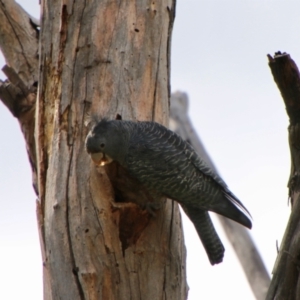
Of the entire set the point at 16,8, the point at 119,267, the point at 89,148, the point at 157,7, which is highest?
the point at 16,8

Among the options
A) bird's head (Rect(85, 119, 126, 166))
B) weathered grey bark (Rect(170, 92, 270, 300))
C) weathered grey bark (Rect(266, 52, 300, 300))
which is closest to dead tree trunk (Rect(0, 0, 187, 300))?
bird's head (Rect(85, 119, 126, 166))

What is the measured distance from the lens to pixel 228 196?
509 cm

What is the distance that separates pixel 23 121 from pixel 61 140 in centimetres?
100

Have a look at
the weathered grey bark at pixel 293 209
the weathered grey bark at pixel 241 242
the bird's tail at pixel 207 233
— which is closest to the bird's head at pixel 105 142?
the bird's tail at pixel 207 233

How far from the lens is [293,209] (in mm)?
3576

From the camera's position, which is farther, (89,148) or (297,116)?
(89,148)

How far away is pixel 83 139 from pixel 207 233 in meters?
1.28

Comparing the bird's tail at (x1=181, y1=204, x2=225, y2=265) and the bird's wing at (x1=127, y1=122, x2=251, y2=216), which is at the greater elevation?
the bird's wing at (x1=127, y1=122, x2=251, y2=216)

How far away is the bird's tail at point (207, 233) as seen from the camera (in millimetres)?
5004

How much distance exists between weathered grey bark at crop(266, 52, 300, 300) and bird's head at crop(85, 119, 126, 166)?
1.42 metres

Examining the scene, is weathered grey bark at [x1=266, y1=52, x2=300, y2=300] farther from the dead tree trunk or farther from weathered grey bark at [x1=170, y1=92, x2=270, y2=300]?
weathered grey bark at [x1=170, y1=92, x2=270, y2=300]

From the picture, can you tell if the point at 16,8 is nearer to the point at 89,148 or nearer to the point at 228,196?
the point at 89,148

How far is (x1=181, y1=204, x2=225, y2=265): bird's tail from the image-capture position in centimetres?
500

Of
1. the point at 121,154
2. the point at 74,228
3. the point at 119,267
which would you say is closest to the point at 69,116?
the point at 121,154
